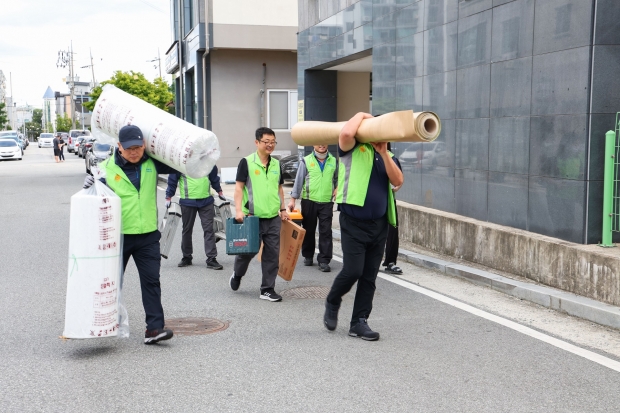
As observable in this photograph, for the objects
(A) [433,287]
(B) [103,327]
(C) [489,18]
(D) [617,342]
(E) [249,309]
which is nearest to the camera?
(B) [103,327]

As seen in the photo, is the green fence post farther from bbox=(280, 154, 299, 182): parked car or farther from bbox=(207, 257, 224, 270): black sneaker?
bbox=(280, 154, 299, 182): parked car

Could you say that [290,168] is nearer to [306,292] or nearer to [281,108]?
[281,108]

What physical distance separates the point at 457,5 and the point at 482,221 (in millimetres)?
3309

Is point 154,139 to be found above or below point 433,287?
above

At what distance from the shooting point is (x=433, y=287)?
26.7ft

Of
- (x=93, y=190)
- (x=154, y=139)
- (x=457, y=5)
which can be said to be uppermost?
(x=457, y=5)

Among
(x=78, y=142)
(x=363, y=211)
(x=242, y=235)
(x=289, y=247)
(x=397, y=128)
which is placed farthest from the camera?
(x=78, y=142)

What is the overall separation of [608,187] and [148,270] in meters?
4.77

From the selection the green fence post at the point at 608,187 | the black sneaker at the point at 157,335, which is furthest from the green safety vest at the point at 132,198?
the green fence post at the point at 608,187

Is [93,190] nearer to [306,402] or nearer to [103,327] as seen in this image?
[103,327]

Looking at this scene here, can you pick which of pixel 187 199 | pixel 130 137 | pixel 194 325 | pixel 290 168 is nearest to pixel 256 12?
pixel 290 168

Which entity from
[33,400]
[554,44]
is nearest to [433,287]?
[554,44]

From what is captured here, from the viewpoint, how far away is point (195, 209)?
9555mm

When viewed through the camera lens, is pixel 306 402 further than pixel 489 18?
No
